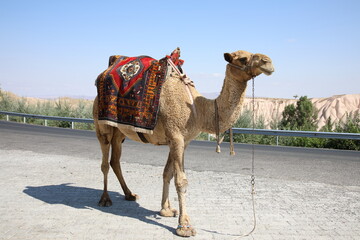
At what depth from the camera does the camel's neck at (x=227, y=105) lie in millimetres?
5191

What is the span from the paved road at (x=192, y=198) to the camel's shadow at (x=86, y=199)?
2cm

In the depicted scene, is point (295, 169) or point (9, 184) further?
point (295, 169)

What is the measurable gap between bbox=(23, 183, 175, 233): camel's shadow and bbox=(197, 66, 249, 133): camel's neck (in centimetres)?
175

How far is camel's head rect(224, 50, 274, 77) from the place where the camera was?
187 inches

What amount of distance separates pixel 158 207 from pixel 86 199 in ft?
5.12

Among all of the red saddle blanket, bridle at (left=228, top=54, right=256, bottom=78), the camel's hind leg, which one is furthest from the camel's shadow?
bridle at (left=228, top=54, right=256, bottom=78)

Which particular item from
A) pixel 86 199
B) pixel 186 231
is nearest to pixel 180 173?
pixel 186 231

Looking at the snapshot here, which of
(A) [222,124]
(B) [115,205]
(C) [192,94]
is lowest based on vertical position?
(B) [115,205]

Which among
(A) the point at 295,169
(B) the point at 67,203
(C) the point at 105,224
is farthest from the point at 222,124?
(A) the point at 295,169

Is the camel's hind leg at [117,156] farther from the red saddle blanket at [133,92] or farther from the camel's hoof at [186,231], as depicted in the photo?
the camel's hoof at [186,231]

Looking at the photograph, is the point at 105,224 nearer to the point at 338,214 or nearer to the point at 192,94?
the point at 192,94

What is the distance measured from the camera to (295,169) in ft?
35.8

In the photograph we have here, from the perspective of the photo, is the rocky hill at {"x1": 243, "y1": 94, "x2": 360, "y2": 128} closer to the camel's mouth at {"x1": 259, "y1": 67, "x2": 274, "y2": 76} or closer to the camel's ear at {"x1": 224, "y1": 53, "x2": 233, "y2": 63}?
the camel's ear at {"x1": 224, "y1": 53, "x2": 233, "y2": 63}

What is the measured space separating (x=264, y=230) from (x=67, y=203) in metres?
3.70
